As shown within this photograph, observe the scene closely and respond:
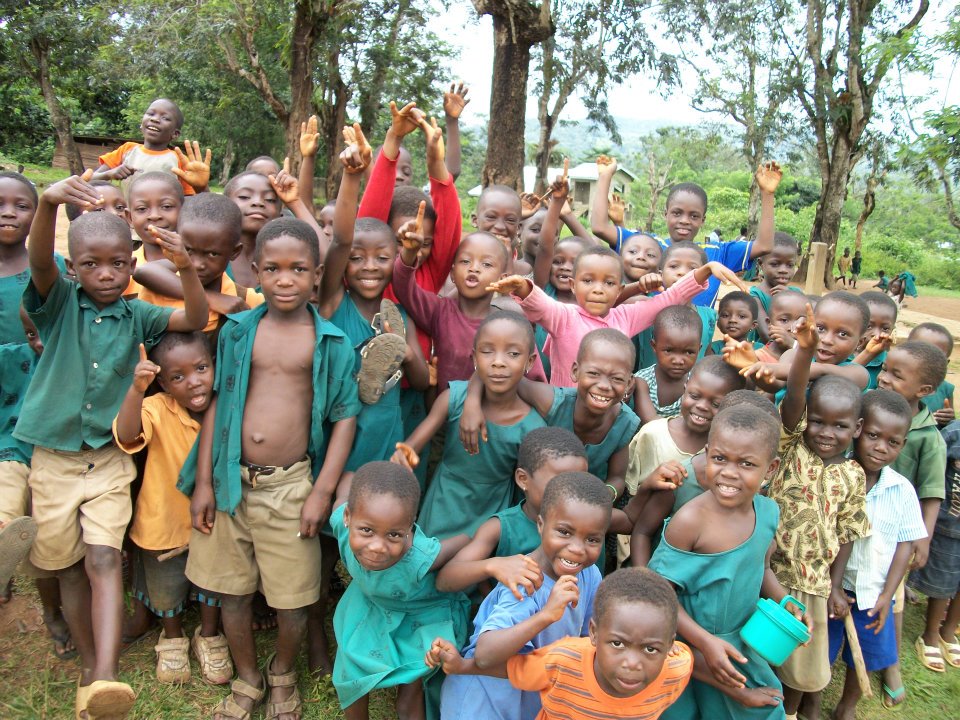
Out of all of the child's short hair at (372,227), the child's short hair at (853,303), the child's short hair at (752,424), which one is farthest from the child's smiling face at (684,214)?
the child's short hair at (752,424)

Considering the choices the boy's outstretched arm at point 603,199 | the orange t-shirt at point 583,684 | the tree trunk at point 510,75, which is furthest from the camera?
the tree trunk at point 510,75

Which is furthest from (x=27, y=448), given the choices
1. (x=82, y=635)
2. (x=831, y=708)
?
(x=831, y=708)

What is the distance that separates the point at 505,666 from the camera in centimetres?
212

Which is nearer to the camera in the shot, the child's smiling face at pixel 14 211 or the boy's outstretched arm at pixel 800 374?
the boy's outstretched arm at pixel 800 374

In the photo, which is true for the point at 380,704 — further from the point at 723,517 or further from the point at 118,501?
the point at 723,517

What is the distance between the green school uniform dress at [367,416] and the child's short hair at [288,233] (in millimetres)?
313

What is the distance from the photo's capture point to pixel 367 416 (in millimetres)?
2881

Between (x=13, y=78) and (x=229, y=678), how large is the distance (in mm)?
21975

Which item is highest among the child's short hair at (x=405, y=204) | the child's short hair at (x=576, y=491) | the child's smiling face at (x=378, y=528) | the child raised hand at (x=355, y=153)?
the child raised hand at (x=355, y=153)

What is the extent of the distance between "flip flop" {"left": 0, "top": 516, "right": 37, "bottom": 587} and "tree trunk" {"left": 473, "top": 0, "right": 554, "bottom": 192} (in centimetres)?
749

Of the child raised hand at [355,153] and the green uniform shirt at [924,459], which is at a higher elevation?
the child raised hand at [355,153]

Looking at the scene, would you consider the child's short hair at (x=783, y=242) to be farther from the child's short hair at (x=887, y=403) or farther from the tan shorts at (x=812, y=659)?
the tan shorts at (x=812, y=659)

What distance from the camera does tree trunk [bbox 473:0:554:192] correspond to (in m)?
8.90

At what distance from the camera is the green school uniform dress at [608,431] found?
9.30 ft
